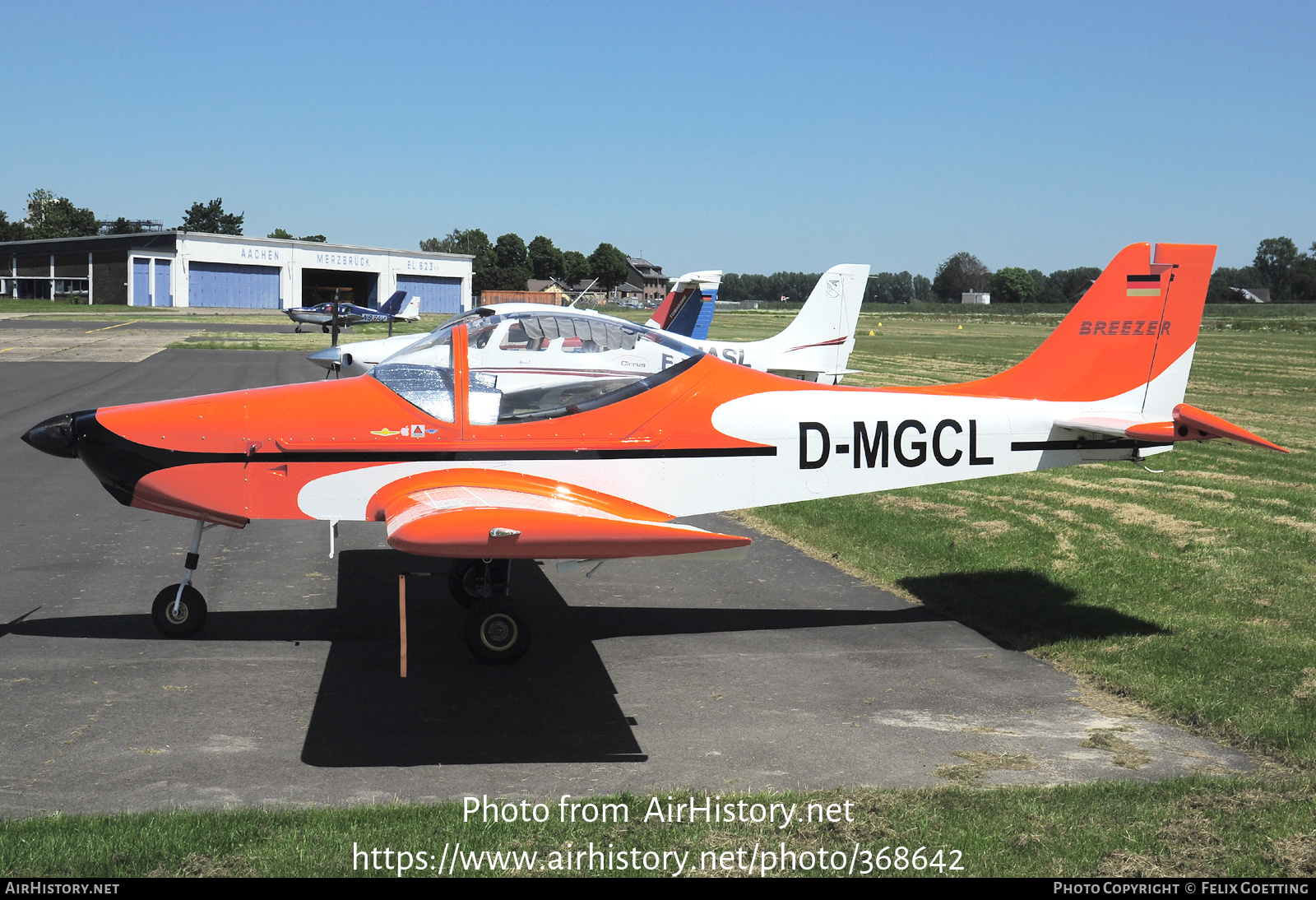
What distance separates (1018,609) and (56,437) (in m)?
7.02

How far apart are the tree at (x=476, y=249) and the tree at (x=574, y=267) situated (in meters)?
10.5

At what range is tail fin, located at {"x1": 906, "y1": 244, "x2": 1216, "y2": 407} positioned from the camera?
790cm

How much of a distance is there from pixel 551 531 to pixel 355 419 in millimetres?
2132

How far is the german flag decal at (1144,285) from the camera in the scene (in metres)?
7.92

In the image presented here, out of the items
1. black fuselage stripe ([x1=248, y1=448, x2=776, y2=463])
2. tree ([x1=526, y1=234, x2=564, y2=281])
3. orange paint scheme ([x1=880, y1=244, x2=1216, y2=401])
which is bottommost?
black fuselage stripe ([x1=248, y1=448, x2=776, y2=463])

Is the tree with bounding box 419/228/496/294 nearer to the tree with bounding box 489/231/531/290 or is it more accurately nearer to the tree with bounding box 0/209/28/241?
the tree with bounding box 489/231/531/290

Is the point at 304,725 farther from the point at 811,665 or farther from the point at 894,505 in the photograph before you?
the point at 894,505

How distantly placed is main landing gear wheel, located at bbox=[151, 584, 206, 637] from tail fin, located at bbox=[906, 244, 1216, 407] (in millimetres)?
5622

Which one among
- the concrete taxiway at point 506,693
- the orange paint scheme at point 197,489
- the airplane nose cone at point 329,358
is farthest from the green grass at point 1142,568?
the airplane nose cone at point 329,358

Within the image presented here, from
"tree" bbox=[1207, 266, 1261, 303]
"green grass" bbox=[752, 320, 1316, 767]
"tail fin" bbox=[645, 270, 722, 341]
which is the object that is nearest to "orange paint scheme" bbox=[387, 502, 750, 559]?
"green grass" bbox=[752, 320, 1316, 767]

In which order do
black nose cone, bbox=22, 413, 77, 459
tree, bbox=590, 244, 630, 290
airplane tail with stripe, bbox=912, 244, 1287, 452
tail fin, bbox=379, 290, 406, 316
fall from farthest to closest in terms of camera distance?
tree, bbox=590, 244, 630, 290 → tail fin, bbox=379, 290, 406, 316 → airplane tail with stripe, bbox=912, 244, 1287, 452 → black nose cone, bbox=22, 413, 77, 459

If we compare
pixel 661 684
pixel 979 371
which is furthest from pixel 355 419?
pixel 979 371

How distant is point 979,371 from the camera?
1316 inches

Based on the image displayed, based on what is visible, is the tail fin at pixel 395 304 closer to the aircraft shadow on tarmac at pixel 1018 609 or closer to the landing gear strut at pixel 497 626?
the aircraft shadow on tarmac at pixel 1018 609
